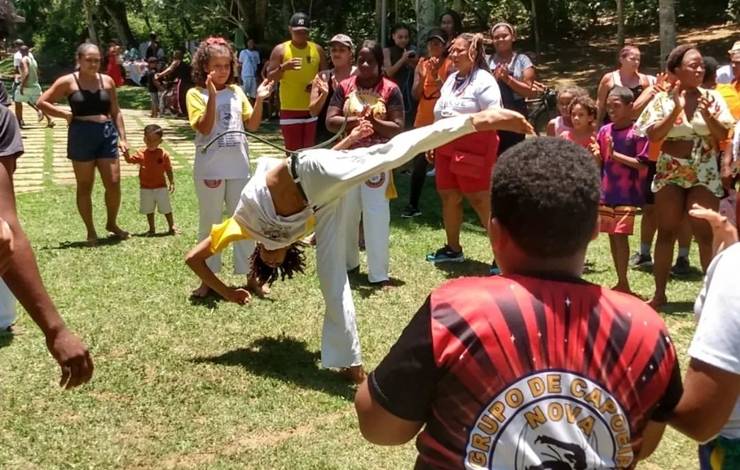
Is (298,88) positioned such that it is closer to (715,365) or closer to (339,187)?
(339,187)

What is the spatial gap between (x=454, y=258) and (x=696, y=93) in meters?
2.61

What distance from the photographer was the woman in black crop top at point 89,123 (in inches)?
314

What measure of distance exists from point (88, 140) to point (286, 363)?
4072 millimetres

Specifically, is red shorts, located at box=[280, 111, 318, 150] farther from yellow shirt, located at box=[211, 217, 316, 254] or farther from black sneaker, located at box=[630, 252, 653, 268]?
yellow shirt, located at box=[211, 217, 316, 254]

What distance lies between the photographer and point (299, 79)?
8539 mm

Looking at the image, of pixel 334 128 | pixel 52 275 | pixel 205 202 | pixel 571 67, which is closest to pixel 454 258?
pixel 334 128

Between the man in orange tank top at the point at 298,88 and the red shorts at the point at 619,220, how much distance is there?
3.26 m

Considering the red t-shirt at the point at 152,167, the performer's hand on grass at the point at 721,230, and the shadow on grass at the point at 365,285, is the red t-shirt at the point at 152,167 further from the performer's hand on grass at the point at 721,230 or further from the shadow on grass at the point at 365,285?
the performer's hand on grass at the point at 721,230

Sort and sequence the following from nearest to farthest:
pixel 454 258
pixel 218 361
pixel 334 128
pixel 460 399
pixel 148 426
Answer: pixel 460 399 < pixel 148 426 < pixel 218 361 < pixel 334 128 < pixel 454 258

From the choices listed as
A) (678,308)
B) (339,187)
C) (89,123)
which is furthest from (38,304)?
(89,123)

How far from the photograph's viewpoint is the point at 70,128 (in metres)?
8.16

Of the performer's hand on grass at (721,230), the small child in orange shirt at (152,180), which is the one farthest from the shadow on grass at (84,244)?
the performer's hand on grass at (721,230)

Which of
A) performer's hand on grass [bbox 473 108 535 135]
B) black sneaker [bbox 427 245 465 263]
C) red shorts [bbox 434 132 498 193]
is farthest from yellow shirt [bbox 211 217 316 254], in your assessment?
black sneaker [bbox 427 245 465 263]

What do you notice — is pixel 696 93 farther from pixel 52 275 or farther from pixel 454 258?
pixel 52 275
